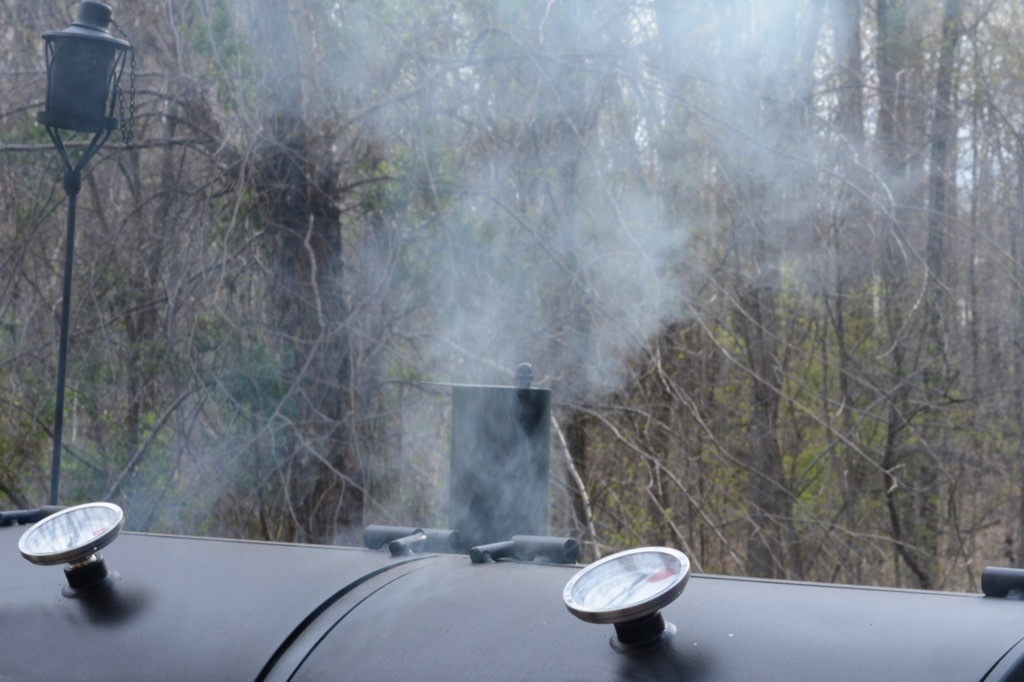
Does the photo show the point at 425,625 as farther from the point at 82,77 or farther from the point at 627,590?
the point at 82,77

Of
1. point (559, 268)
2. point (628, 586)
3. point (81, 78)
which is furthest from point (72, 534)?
point (559, 268)

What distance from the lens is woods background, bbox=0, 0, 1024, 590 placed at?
4.69m

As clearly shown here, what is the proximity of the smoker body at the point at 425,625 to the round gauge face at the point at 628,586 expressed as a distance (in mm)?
67

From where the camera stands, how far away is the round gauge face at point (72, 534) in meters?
1.73

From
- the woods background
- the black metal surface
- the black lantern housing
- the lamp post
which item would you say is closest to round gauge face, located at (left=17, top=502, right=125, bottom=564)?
the black metal surface

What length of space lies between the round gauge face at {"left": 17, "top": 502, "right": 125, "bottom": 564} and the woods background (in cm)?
263

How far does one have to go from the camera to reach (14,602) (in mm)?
1812

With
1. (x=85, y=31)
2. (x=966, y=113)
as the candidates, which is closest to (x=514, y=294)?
(x=85, y=31)

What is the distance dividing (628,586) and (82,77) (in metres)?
2.67

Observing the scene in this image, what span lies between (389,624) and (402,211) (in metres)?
3.36

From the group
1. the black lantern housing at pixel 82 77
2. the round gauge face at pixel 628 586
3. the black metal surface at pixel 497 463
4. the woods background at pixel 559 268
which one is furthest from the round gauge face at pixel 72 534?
the woods background at pixel 559 268

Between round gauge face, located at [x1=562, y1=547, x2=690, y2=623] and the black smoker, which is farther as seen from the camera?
the black smoker

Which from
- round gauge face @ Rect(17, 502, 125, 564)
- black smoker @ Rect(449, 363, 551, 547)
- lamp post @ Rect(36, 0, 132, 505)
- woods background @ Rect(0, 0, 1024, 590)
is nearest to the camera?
round gauge face @ Rect(17, 502, 125, 564)

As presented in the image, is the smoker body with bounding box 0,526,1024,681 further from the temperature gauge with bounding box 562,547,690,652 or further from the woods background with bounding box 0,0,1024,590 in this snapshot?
the woods background with bounding box 0,0,1024,590
